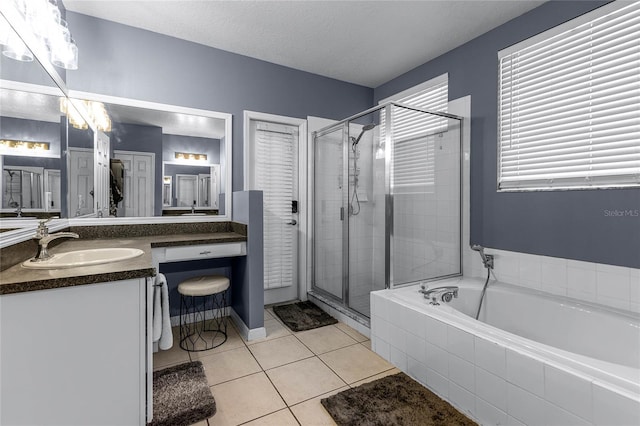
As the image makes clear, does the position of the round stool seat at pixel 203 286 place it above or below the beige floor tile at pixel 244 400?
above

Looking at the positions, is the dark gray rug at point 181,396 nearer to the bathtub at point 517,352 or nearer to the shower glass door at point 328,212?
the bathtub at point 517,352

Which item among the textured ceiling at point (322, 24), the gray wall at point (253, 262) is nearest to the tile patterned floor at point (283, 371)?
the gray wall at point (253, 262)

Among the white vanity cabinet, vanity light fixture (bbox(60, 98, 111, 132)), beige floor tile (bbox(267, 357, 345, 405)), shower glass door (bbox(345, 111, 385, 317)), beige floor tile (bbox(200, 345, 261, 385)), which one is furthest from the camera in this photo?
shower glass door (bbox(345, 111, 385, 317))

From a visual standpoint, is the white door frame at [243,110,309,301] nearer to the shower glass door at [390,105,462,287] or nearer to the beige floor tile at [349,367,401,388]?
the shower glass door at [390,105,462,287]

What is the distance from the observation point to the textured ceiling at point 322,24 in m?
2.24

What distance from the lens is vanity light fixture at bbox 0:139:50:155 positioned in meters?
1.27

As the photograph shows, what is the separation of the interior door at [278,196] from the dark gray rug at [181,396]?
4.41 ft

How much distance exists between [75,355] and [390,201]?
80.9 inches

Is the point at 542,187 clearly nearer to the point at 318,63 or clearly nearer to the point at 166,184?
the point at 318,63

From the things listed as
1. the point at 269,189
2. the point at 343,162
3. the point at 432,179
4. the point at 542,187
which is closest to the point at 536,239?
the point at 542,187

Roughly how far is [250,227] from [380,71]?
2.34 metres

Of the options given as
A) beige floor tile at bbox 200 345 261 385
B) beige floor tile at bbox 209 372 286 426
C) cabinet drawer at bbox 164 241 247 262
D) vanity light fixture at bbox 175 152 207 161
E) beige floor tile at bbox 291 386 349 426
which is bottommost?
beige floor tile at bbox 209 372 286 426

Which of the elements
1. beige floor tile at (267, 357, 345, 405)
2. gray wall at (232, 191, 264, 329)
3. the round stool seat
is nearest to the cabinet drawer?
gray wall at (232, 191, 264, 329)

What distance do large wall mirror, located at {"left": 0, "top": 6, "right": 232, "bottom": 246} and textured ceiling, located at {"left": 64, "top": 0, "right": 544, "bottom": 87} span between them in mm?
669
